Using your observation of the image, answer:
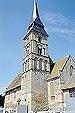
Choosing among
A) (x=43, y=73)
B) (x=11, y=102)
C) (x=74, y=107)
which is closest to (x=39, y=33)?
(x=43, y=73)

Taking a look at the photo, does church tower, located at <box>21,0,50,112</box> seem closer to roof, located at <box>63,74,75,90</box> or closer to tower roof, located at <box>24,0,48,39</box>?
tower roof, located at <box>24,0,48,39</box>

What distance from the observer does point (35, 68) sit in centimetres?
3372

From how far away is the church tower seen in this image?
31766 millimetres

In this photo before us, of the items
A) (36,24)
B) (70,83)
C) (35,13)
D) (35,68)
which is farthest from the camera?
(35,13)

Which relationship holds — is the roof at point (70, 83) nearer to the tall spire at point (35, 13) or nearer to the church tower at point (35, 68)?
the church tower at point (35, 68)

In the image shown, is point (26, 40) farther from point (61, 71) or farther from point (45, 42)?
point (61, 71)

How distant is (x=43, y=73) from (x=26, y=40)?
9.58 m

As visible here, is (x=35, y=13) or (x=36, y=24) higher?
(x=35, y=13)

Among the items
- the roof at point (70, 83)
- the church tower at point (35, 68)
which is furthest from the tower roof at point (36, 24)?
the roof at point (70, 83)

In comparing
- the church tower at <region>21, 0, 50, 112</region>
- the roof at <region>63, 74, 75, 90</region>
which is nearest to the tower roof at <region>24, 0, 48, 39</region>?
the church tower at <region>21, 0, 50, 112</region>

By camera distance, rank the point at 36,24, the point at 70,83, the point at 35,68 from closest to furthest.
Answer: the point at 70,83 → the point at 35,68 → the point at 36,24

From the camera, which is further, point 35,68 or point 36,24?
point 36,24

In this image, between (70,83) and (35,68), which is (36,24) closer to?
(35,68)

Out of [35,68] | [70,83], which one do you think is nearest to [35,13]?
[35,68]
